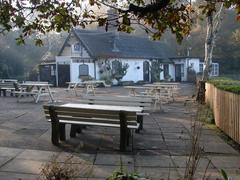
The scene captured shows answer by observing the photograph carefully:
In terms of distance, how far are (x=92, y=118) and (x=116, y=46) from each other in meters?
36.7

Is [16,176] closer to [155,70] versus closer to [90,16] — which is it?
[90,16]

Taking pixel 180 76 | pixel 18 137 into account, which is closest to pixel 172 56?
pixel 180 76

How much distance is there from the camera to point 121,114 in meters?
7.08

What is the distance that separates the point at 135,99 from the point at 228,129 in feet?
8.48

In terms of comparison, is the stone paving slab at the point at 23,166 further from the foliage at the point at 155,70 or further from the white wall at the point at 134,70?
the foliage at the point at 155,70

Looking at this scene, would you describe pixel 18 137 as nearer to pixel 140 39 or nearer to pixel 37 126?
pixel 37 126

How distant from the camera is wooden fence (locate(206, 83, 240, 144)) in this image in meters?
8.11

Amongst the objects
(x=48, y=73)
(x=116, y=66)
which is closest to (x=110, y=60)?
(x=116, y=66)

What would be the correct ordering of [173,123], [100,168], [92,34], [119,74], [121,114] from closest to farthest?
1. [100,168]
2. [121,114]
3. [173,123]
4. [119,74]
5. [92,34]

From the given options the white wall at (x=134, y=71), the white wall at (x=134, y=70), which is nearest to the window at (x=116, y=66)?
the white wall at (x=134, y=70)

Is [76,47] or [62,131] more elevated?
[76,47]

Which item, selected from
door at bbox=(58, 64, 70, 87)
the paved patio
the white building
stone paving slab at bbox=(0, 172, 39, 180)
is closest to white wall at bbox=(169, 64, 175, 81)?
the white building

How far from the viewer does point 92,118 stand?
24.5 feet

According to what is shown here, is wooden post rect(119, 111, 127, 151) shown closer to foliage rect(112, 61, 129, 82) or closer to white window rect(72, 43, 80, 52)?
foliage rect(112, 61, 129, 82)
